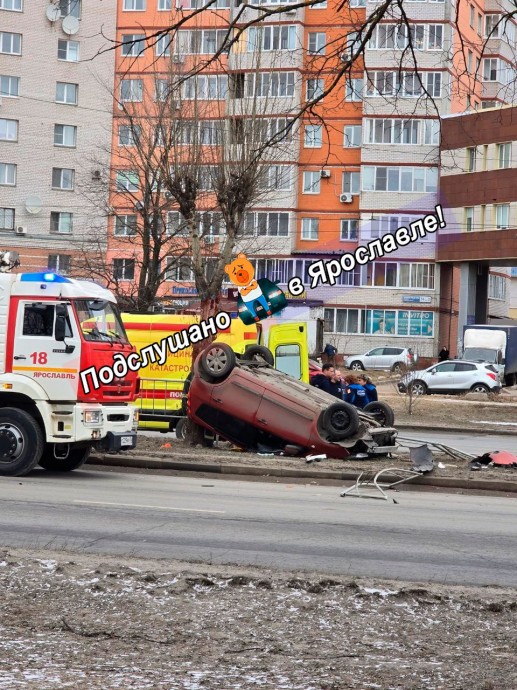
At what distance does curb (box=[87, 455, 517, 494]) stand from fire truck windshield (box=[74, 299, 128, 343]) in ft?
7.43

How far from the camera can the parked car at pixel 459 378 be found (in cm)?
4834

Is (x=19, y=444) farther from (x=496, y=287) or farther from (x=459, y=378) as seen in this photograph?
(x=496, y=287)

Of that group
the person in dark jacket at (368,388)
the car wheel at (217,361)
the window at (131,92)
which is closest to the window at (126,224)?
the window at (131,92)

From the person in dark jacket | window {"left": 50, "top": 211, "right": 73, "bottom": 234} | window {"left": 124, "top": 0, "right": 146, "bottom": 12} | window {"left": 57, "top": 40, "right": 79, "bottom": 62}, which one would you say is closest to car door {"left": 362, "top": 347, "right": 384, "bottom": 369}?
window {"left": 50, "top": 211, "right": 73, "bottom": 234}

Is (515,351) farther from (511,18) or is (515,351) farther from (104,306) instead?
(511,18)

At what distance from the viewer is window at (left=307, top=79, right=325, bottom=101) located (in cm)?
887

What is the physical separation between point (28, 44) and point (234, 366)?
54632 mm

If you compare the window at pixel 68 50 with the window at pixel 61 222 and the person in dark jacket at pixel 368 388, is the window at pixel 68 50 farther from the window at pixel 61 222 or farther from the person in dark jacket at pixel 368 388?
the person in dark jacket at pixel 368 388

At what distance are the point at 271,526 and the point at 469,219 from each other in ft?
187

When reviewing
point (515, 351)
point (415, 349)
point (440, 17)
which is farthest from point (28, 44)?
point (515, 351)

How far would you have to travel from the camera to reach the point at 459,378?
48531 millimetres

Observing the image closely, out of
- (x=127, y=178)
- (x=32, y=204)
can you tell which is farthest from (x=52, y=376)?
(x=32, y=204)

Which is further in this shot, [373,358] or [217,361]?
[373,358]

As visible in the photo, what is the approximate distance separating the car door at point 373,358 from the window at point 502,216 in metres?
9.38
